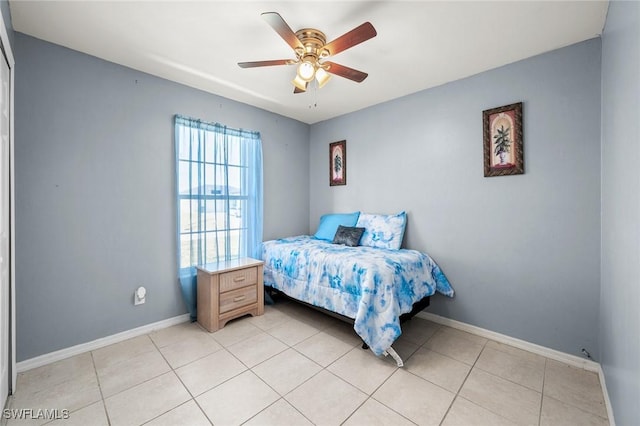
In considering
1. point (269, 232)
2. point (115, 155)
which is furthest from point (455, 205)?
point (115, 155)

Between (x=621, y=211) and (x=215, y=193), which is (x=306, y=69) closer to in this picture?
(x=215, y=193)

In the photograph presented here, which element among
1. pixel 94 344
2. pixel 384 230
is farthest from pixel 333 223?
pixel 94 344

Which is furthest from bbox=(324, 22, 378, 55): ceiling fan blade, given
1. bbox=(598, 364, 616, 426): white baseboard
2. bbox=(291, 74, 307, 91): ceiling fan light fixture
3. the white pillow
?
bbox=(598, 364, 616, 426): white baseboard

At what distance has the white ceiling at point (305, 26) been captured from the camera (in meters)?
1.74

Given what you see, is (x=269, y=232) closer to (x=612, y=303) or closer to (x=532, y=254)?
(x=532, y=254)

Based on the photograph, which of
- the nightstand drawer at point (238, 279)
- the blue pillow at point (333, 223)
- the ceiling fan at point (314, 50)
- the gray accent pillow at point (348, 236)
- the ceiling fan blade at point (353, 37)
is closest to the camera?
the ceiling fan blade at point (353, 37)

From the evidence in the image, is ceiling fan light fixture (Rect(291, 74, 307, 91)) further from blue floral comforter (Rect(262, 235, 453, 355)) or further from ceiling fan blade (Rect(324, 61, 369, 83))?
blue floral comforter (Rect(262, 235, 453, 355))

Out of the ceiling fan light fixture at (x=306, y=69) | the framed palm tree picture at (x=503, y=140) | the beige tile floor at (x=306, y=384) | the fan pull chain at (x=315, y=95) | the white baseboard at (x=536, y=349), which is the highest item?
the fan pull chain at (x=315, y=95)

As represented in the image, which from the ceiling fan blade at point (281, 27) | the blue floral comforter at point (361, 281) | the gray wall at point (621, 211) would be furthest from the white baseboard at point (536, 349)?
the ceiling fan blade at point (281, 27)

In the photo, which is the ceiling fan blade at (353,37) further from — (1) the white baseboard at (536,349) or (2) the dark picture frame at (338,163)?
(1) the white baseboard at (536,349)

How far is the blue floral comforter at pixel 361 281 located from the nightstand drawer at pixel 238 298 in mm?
295

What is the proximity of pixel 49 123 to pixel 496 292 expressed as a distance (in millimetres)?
4113

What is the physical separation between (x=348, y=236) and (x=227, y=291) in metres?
1.50

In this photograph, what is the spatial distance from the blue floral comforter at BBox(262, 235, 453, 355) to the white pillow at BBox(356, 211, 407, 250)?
14cm
